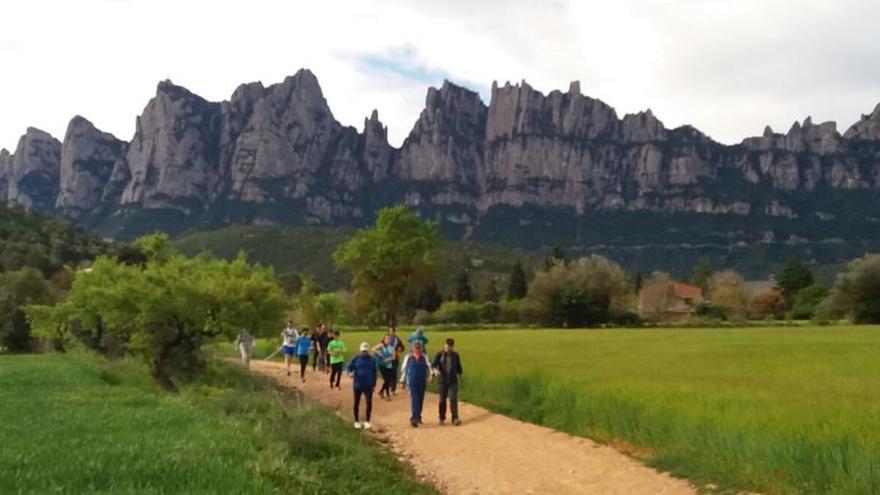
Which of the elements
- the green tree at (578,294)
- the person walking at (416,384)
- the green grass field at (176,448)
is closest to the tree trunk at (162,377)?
the green grass field at (176,448)

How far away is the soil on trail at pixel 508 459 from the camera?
13406 mm

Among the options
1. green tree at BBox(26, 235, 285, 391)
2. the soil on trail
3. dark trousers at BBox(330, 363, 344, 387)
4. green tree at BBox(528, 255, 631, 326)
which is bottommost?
the soil on trail

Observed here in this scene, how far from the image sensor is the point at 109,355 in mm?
41844

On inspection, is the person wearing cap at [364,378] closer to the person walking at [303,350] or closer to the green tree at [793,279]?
the person walking at [303,350]

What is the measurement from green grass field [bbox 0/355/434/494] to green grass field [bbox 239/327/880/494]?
15.9 ft

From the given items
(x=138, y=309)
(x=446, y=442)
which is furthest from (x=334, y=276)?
(x=446, y=442)

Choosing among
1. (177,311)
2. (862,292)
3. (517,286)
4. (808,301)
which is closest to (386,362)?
(177,311)

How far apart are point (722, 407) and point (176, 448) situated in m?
Answer: 10.5

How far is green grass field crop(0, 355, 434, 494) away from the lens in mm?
9078

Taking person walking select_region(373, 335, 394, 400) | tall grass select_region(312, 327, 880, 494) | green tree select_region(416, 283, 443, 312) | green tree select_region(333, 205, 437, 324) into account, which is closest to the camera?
tall grass select_region(312, 327, 880, 494)

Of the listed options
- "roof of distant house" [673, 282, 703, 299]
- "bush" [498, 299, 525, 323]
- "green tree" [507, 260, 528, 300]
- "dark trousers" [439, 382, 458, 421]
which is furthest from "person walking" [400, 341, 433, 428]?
"roof of distant house" [673, 282, 703, 299]

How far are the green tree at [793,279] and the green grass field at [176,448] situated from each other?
357 feet

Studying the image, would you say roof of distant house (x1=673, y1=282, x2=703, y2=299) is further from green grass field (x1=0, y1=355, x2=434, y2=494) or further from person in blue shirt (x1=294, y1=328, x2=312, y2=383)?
green grass field (x1=0, y1=355, x2=434, y2=494)

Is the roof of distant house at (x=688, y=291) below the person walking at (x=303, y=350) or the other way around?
the other way around
